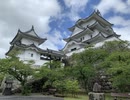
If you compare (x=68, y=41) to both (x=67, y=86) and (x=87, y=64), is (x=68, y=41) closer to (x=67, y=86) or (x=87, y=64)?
(x=87, y=64)

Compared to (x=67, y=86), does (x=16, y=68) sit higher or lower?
higher

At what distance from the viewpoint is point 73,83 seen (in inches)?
736

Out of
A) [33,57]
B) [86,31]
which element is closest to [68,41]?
[86,31]

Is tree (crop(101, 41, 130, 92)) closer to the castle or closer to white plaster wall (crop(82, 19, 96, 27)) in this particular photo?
the castle

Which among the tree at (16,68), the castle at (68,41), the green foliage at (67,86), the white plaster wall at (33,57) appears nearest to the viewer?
the green foliage at (67,86)

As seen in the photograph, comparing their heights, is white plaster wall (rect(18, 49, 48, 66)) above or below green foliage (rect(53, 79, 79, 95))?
above

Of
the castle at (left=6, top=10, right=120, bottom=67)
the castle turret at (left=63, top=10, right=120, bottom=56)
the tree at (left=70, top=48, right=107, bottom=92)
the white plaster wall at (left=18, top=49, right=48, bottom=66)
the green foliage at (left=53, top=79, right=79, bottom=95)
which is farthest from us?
the castle turret at (left=63, top=10, right=120, bottom=56)

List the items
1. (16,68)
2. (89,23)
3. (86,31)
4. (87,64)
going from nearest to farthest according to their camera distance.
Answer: (87,64) < (16,68) < (86,31) < (89,23)

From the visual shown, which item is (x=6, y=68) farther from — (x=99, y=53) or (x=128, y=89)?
(x=128, y=89)

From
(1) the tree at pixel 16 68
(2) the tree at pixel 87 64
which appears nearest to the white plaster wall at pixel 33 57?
(1) the tree at pixel 16 68

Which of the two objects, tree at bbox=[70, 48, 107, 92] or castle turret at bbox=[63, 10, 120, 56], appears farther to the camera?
castle turret at bbox=[63, 10, 120, 56]

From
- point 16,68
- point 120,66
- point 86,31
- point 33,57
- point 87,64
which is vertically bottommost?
point 120,66

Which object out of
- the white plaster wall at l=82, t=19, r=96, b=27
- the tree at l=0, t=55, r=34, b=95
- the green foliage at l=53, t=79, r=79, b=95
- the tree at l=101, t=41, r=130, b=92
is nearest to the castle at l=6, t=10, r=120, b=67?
the white plaster wall at l=82, t=19, r=96, b=27

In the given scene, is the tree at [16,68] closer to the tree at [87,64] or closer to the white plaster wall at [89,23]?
the tree at [87,64]
